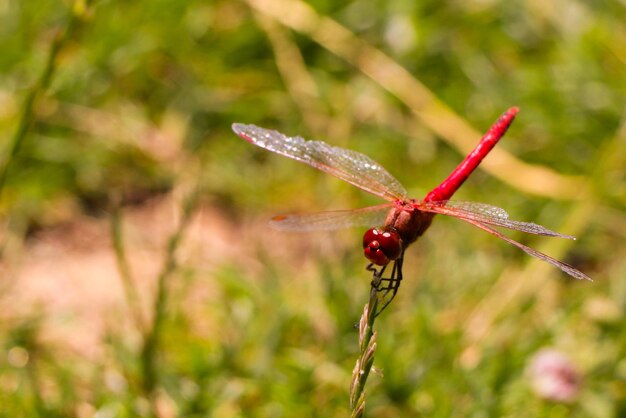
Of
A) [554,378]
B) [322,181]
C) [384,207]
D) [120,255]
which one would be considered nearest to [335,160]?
[384,207]

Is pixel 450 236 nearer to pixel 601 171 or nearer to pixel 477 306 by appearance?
pixel 477 306

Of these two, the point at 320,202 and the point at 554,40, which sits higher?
the point at 554,40

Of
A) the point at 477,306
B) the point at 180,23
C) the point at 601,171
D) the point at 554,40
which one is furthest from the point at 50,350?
the point at 554,40

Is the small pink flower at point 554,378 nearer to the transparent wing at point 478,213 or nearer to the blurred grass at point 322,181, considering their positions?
the blurred grass at point 322,181

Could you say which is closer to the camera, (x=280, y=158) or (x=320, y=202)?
(x=320, y=202)

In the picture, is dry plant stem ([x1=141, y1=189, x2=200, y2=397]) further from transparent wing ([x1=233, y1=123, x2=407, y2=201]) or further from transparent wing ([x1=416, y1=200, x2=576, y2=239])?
transparent wing ([x1=416, y1=200, x2=576, y2=239])

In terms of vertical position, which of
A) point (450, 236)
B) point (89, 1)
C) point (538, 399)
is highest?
point (89, 1)
